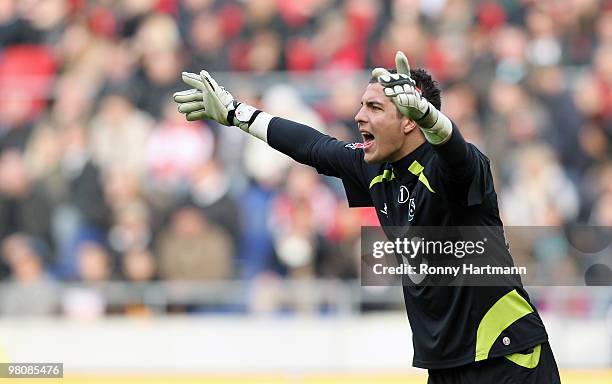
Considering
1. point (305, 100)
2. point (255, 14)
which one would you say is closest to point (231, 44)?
point (255, 14)

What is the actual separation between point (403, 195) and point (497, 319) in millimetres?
714

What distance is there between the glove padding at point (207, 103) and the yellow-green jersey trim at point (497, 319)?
168cm

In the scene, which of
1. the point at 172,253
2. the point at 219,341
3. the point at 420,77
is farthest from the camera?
the point at 172,253

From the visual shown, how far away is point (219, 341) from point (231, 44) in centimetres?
372

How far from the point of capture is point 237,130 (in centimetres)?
1204

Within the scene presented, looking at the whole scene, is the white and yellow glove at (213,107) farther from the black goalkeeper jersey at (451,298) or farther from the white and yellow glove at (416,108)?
the white and yellow glove at (416,108)

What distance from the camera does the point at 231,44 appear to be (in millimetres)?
13047

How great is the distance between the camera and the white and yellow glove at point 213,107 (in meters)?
6.54

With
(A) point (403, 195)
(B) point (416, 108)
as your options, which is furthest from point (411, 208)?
(B) point (416, 108)

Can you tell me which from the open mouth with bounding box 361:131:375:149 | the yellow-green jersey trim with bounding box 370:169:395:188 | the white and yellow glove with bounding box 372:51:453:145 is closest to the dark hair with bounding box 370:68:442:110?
the open mouth with bounding box 361:131:375:149

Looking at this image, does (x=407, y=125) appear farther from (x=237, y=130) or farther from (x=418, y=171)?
(x=237, y=130)

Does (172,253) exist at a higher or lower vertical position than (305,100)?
lower

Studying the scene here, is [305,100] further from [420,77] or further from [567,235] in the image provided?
[420,77]

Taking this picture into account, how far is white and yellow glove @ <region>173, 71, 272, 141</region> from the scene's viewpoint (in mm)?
6535
